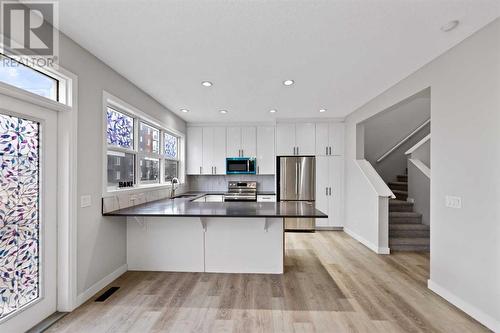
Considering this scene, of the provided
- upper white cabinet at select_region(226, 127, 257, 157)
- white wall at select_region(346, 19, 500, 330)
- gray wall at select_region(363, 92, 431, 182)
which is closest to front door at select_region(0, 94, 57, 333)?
upper white cabinet at select_region(226, 127, 257, 157)

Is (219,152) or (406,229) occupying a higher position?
(219,152)

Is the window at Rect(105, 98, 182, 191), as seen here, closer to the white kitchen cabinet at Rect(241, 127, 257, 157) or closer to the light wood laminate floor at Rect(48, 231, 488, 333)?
the light wood laminate floor at Rect(48, 231, 488, 333)

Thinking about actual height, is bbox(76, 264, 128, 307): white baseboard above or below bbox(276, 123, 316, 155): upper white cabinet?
below

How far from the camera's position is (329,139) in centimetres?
522

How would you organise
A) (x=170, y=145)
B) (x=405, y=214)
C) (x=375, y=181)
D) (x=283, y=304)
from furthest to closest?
(x=170, y=145) → (x=405, y=214) → (x=375, y=181) → (x=283, y=304)

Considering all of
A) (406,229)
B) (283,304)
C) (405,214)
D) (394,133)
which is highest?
(394,133)

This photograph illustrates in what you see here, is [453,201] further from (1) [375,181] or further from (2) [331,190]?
(2) [331,190]

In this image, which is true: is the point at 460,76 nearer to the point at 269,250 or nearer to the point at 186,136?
the point at 269,250

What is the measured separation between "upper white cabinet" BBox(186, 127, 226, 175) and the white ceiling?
211cm

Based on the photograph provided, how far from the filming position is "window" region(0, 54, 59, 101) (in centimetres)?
168

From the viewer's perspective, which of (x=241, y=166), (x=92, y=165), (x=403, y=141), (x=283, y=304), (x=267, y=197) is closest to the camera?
(x=283, y=304)

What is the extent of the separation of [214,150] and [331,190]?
9.40ft

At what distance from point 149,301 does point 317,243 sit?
300cm

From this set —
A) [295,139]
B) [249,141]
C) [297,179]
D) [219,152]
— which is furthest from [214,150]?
[297,179]
